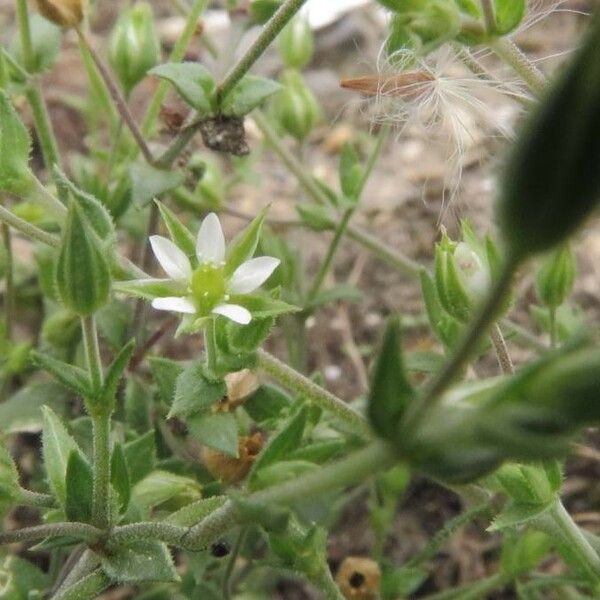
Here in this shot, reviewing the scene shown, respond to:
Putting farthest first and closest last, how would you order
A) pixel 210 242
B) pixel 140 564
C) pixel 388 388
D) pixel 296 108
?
pixel 296 108, pixel 210 242, pixel 140 564, pixel 388 388

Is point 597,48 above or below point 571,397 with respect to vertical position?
above

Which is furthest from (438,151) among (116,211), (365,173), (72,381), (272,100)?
(72,381)

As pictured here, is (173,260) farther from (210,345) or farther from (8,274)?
(8,274)

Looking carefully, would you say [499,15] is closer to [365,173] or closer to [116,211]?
[365,173]

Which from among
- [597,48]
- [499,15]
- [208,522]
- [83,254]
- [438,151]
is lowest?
[438,151]

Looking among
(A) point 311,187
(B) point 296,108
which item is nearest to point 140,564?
(A) point 311,187

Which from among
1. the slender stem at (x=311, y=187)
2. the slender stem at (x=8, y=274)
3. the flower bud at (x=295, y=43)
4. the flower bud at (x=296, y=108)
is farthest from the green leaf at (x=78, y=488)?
the flower bud at (x=295, y=43)
